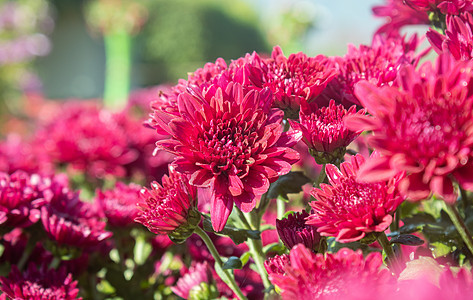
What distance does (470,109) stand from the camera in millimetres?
398

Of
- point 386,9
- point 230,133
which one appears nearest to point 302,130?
point 230,133

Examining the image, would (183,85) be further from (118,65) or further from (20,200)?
(118,65)

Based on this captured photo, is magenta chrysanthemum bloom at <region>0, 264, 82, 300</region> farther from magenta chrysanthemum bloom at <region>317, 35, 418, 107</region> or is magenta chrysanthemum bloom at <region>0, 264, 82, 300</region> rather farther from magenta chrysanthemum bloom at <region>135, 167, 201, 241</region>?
magenta chrysanthemum bloom at <region>317, 35, 418, 107</region>

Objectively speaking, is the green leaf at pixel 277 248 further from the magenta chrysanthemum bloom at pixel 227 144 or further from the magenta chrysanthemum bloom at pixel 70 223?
the magenta chrysanthemum bloom at pixel 70 223

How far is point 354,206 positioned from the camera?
46 centimetres

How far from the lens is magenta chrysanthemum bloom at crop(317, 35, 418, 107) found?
1.85ft

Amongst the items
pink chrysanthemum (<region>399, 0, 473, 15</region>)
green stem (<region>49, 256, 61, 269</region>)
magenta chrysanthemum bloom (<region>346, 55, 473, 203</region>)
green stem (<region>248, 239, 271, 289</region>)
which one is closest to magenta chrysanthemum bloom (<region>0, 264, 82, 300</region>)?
green stem (<region>49, 256, 61, 269</region>)

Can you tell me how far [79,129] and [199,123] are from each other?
1.05 m

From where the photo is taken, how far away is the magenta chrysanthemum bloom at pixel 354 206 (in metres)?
0.45

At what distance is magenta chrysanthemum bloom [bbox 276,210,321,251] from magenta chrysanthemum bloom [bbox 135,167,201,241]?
11 centimetres

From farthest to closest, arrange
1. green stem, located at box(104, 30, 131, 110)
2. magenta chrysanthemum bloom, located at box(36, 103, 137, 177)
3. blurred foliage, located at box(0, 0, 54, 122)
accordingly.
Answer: blurred foliage, located at box(0, 0, 54, 122) → green stem, located at box(104, 30, 131, 110) → magenta chrysanthemum bloom, located at box(36, 103, 137, 177)

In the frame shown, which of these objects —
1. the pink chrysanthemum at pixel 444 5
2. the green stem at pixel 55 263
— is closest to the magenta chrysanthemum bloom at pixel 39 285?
the green stem at pixel 55 263

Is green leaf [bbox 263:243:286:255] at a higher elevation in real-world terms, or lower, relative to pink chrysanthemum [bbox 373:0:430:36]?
lower

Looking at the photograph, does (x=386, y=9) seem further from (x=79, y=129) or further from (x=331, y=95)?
(x=79, y=129)
